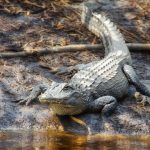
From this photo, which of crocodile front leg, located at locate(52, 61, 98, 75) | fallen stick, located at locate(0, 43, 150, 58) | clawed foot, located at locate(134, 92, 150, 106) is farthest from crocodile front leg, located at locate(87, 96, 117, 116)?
fallen stick, located at locate(0, 43, 150, 58)

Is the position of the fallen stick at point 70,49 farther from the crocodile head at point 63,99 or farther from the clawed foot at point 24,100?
the crocodile head at point 63,99

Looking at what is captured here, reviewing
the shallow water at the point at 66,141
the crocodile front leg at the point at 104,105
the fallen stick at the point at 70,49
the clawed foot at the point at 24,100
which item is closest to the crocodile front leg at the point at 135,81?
the crocodile front leg at the point at 104,105

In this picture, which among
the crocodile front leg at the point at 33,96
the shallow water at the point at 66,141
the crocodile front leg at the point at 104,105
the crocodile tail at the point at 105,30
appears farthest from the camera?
the crocodile tail at the point at 105,30

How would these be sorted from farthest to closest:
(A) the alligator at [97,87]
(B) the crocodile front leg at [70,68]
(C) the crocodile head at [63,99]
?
(B) the crocodile front leg at [70,68], (A) the alligator at [97,87], (C) the crocodile head at [63,99]

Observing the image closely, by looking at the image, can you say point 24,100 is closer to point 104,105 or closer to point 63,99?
point 63,99

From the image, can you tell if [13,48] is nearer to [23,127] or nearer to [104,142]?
[23,127]

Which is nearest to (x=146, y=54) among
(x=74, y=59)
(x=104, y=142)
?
(x=74, y=59)

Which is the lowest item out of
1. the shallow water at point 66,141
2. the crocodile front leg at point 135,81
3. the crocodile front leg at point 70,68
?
the crocodile front leg at point 70,68
